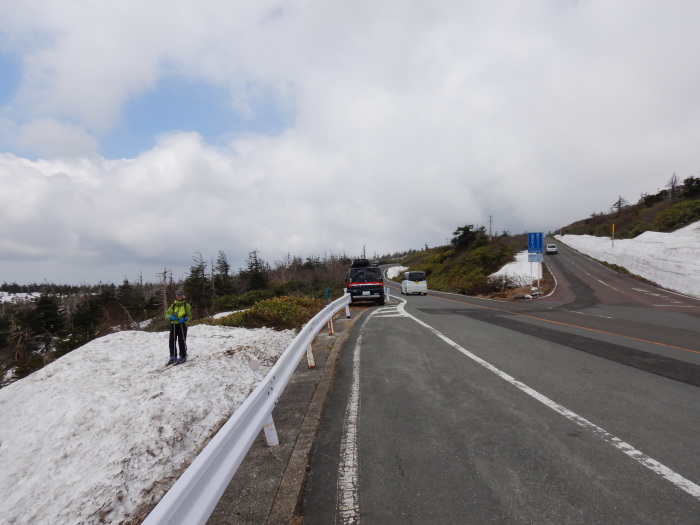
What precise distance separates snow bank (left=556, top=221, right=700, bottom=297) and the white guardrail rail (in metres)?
28.2

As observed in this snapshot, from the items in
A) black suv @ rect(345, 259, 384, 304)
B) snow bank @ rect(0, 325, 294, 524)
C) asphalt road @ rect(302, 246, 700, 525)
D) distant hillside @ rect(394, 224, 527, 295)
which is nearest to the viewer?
asphalt road @ rect(302, 246, 700, 525)

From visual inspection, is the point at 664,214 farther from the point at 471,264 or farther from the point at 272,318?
the point at 272,318

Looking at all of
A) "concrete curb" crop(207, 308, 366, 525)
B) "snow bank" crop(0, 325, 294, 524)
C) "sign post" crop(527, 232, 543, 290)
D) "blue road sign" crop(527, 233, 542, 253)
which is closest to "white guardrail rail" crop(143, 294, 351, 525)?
"concrete curb" crop(207, 308, 366, 525)

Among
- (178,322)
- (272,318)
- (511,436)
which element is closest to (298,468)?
(511,436)

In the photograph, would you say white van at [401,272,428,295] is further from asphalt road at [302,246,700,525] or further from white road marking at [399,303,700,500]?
white road marking at [399,303,700,500]

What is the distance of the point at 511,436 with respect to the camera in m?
3.93

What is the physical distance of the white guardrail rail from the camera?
74.8 inches

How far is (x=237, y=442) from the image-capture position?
2.91 meters

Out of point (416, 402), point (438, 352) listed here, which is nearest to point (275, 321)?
point (438, 352)

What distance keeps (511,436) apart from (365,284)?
1612cm

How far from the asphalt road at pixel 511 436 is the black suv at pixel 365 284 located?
11296mm

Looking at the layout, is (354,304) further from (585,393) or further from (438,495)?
(438,495)

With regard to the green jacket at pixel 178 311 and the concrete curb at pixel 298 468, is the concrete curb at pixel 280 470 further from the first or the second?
the green jacket at pixel 178 311

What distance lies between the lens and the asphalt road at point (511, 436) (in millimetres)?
2783
